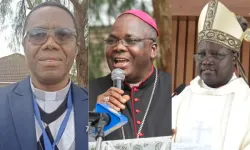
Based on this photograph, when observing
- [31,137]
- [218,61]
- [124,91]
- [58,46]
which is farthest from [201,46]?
[31,137]

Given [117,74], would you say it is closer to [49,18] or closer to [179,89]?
[49,18]

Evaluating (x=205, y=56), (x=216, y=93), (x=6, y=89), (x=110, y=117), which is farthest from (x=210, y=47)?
(x=6, y=89)

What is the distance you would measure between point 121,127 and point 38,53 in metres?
0.45

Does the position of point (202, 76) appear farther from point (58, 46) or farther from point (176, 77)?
point (58, 46)

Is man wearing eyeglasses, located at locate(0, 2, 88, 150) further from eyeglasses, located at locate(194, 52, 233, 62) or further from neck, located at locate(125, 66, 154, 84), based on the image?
eyeglasses, located at locate(194, 52, 233, 62)

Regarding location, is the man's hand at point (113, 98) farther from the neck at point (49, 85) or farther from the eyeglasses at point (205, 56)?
the eyeglasses at point (205, 56)

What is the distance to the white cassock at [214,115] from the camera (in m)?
2.16

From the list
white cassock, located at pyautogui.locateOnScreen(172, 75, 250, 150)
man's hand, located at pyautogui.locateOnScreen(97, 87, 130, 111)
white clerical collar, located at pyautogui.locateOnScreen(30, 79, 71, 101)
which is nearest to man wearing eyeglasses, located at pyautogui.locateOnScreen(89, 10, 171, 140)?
man's hand, located at pyautogui.locateOnScreen(97, 87, 130, 111)

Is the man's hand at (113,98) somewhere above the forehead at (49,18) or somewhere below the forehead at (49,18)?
below

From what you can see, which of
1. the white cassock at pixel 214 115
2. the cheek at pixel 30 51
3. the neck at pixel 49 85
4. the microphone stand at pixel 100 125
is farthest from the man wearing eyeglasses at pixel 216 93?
the cheek at pixel 30 51

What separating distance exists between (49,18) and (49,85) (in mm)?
248

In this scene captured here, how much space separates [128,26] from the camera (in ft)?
6.32

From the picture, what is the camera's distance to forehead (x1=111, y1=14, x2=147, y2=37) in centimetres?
189

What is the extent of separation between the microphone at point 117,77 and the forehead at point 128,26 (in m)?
0.14
